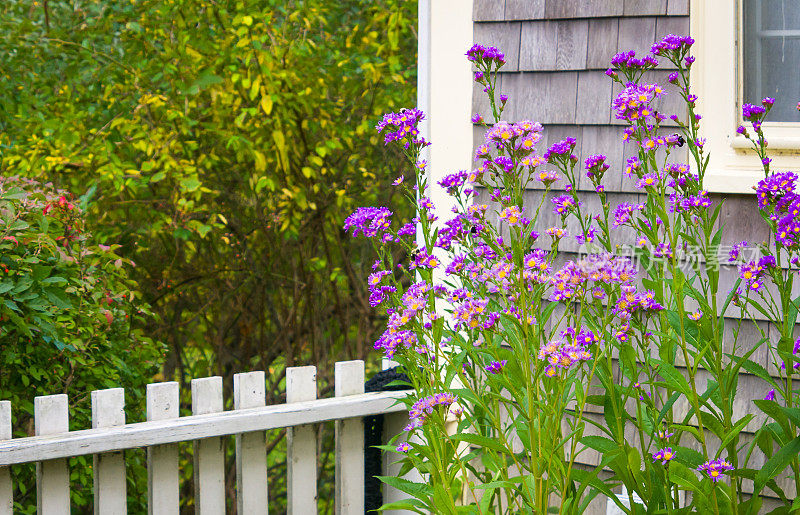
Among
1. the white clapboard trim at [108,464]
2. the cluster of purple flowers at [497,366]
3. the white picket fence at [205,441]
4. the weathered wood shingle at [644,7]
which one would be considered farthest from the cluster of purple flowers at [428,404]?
the weathered wood shingle at [644,7]

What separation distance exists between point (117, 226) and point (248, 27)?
127cm

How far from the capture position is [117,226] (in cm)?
438

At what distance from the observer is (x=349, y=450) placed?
252 cm

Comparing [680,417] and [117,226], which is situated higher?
[117,226]

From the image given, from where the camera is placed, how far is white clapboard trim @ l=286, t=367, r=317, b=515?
241 centimetres

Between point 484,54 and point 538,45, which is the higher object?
point 538,45

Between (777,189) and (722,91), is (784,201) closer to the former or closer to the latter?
(777,189)

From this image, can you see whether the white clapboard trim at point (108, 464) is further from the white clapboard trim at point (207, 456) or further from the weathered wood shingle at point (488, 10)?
the weathered wood shingle at point (488, 10)

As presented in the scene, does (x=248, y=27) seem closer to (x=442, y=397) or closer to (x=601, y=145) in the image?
(x=601, y=145)

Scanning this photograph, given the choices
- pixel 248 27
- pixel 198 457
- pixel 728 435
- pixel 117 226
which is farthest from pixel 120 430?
pixel 248 27

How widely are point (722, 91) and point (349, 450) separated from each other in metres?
1.50

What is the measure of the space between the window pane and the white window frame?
0.03 meters

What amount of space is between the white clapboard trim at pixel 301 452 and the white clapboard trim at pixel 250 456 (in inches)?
3.5


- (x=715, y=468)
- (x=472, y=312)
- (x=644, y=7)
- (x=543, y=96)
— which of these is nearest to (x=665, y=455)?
(x=715, y=468)
